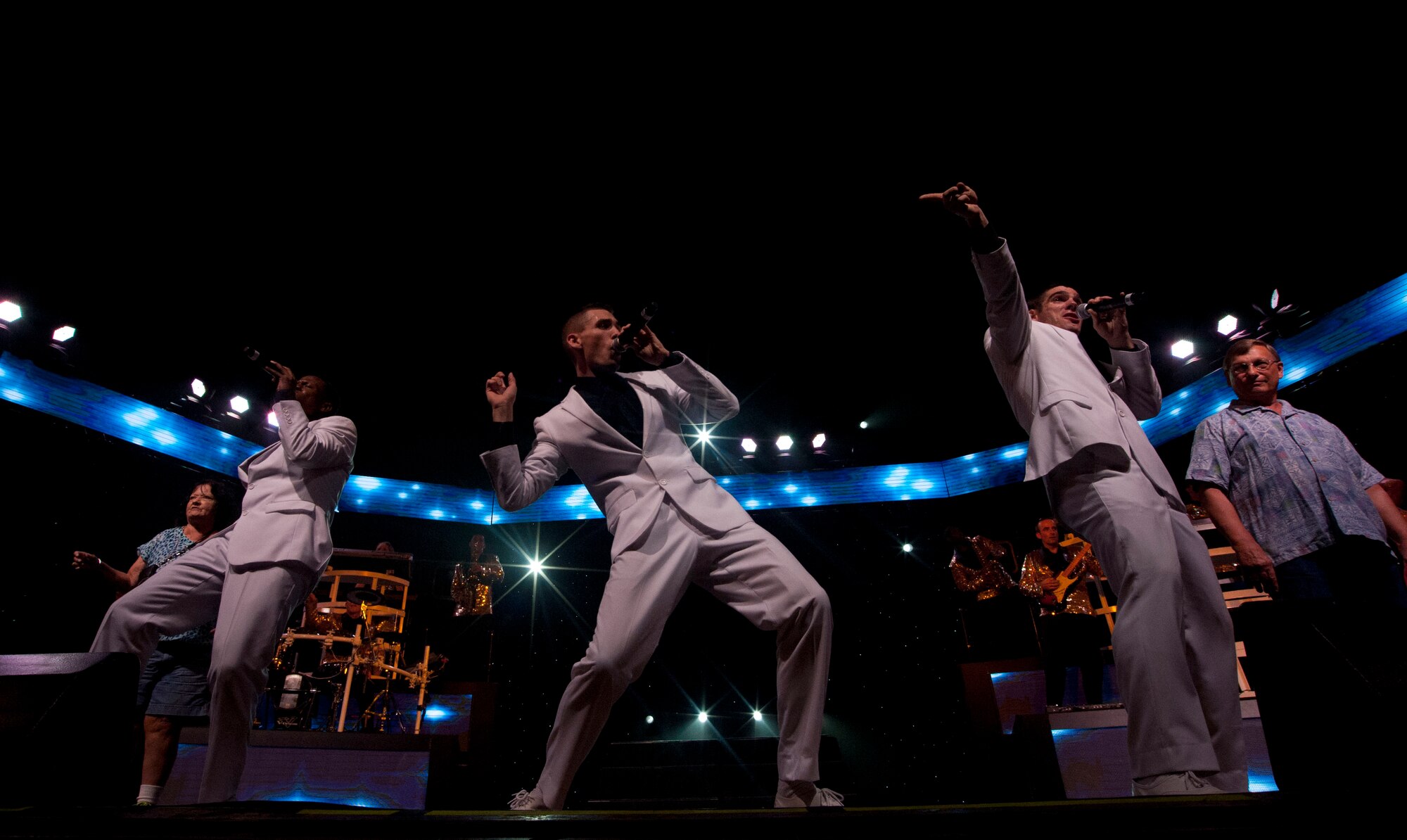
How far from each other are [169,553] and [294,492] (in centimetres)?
164

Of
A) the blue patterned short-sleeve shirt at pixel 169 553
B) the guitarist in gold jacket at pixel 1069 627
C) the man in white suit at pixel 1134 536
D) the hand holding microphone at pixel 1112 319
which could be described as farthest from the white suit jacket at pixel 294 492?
the guitarist in gold jacket at pixel 1069 627

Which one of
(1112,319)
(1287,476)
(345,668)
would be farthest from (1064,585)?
(345,668)

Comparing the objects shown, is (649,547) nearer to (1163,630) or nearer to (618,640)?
(618,640)

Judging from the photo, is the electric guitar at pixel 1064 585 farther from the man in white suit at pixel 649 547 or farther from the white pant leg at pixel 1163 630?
the man in white suit at pixel 649 547

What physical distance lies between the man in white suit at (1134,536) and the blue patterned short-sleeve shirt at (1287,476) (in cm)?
70

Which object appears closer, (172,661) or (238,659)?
(238,659)

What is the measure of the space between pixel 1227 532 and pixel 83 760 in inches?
147

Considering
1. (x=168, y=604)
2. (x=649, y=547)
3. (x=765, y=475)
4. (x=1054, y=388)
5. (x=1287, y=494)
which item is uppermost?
(x=765, y=475)

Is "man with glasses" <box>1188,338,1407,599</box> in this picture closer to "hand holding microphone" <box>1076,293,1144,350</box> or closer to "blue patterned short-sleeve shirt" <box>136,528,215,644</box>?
"hand holding microphone" <box>1076,293,1144,350</box>

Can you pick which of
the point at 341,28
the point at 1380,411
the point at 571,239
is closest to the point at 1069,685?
the point at 1380,411

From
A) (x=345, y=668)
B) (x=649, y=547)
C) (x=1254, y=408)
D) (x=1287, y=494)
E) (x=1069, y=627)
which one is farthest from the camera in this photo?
(x=345, y=668)

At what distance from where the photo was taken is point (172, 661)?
394 centimetres

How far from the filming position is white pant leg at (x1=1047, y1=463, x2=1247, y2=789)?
204 cm

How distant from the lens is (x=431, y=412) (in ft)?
29.0
